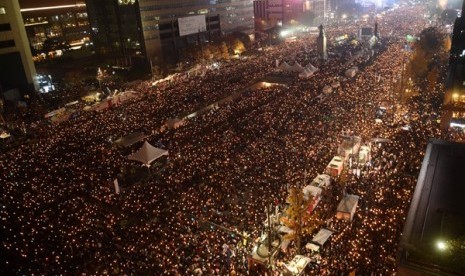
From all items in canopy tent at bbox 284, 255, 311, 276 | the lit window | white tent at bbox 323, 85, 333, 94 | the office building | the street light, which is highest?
the lit window

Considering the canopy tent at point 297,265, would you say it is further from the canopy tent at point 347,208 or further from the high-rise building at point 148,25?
the high-rise building at point 148,25

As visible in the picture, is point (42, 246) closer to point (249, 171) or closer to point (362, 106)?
point (249, 171)

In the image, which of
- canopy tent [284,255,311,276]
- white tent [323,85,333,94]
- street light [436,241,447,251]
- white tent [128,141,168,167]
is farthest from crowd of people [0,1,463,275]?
street light [436,241,447,251]

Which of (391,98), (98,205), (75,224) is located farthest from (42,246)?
(391,98)

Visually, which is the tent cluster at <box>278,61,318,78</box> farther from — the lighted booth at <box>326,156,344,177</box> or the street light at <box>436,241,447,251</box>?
the street light at <box>436,241,447,251</box>

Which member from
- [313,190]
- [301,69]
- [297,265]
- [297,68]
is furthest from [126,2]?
[297,265]

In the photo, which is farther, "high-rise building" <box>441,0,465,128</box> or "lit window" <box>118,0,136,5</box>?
"lit window" <box>118,0,136,5</box>

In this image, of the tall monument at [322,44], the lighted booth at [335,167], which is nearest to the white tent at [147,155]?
the lighted booth at [335,167]
